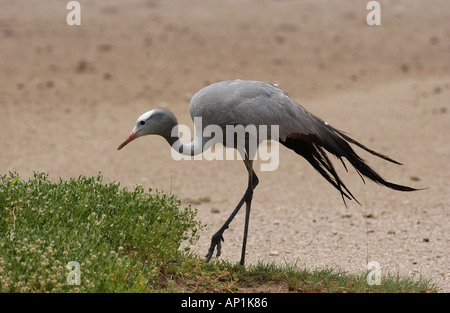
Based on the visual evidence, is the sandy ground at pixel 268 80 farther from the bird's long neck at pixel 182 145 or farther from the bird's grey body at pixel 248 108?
the bird's long neck at pixel 182 145

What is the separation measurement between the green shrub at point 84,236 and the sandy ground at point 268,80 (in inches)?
56.2

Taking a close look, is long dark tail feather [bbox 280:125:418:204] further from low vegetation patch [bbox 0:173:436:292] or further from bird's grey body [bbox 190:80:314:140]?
low vegetation patch [bbox 0:173:436:292]

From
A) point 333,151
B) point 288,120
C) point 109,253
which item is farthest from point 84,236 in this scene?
point 333,151

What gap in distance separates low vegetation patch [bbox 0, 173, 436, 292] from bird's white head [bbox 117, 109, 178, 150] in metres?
0.47

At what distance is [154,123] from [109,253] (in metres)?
1.24

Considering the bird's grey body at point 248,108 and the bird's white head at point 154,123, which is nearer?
the bird's white head at point 154,123

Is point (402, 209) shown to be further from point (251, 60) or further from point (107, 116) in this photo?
point (251, 60)

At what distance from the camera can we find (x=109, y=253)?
485 cm

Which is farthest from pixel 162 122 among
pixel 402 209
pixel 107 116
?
pixel 107 116

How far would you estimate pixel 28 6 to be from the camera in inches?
702

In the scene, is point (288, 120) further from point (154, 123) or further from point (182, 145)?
point (154, 123)

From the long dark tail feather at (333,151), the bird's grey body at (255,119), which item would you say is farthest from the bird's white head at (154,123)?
the long dark tail feather at (333,151)

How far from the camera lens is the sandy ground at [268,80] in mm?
7445

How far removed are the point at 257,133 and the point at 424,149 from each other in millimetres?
5478
